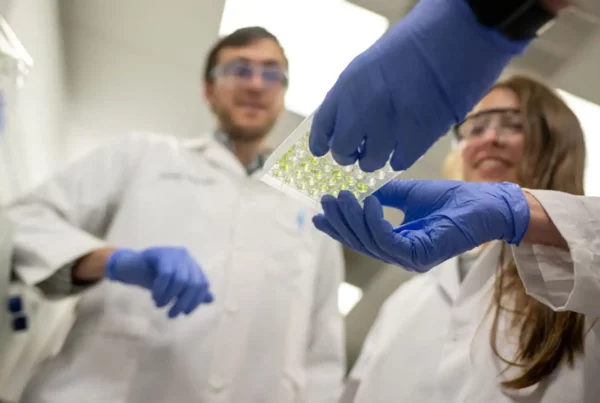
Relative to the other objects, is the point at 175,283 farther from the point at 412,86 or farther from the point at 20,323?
the point at 412,86

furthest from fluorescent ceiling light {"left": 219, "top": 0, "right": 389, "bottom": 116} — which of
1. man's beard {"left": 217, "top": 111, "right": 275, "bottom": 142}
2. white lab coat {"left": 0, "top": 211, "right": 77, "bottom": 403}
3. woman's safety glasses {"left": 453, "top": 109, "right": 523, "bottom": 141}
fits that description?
white lab coat {"left": 0, "top": 211, "right": 77, "bottom": 403}

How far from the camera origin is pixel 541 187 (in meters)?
1.00

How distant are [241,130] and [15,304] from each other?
0.69 metres

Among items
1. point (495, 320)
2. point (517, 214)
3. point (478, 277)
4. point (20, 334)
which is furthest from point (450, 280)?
point (20, 334)

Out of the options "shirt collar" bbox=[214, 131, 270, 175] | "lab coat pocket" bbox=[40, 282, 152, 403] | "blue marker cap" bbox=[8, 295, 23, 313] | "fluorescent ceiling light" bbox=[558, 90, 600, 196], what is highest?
"fluorescent ceiling light" bbox=[558, 90, 600, 196]

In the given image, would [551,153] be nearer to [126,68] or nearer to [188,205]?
[188,205]

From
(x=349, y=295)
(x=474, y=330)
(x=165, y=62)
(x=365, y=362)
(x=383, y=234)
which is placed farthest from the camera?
(x=349, y=295)

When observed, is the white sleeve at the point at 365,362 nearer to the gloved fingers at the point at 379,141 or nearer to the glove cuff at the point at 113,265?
the glove cuff at the point at 113,265

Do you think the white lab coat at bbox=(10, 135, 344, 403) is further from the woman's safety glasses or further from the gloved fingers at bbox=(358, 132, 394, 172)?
the gloved fingers at bbox=(358, 132, 394, 172)

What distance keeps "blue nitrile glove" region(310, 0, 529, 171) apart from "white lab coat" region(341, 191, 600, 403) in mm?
210

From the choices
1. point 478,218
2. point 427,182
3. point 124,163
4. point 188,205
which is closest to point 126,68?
point 124,163

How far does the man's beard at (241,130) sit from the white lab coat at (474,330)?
1.88 feet

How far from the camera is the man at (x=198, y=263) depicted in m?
1.12

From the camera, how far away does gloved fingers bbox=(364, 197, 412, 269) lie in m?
0.69
